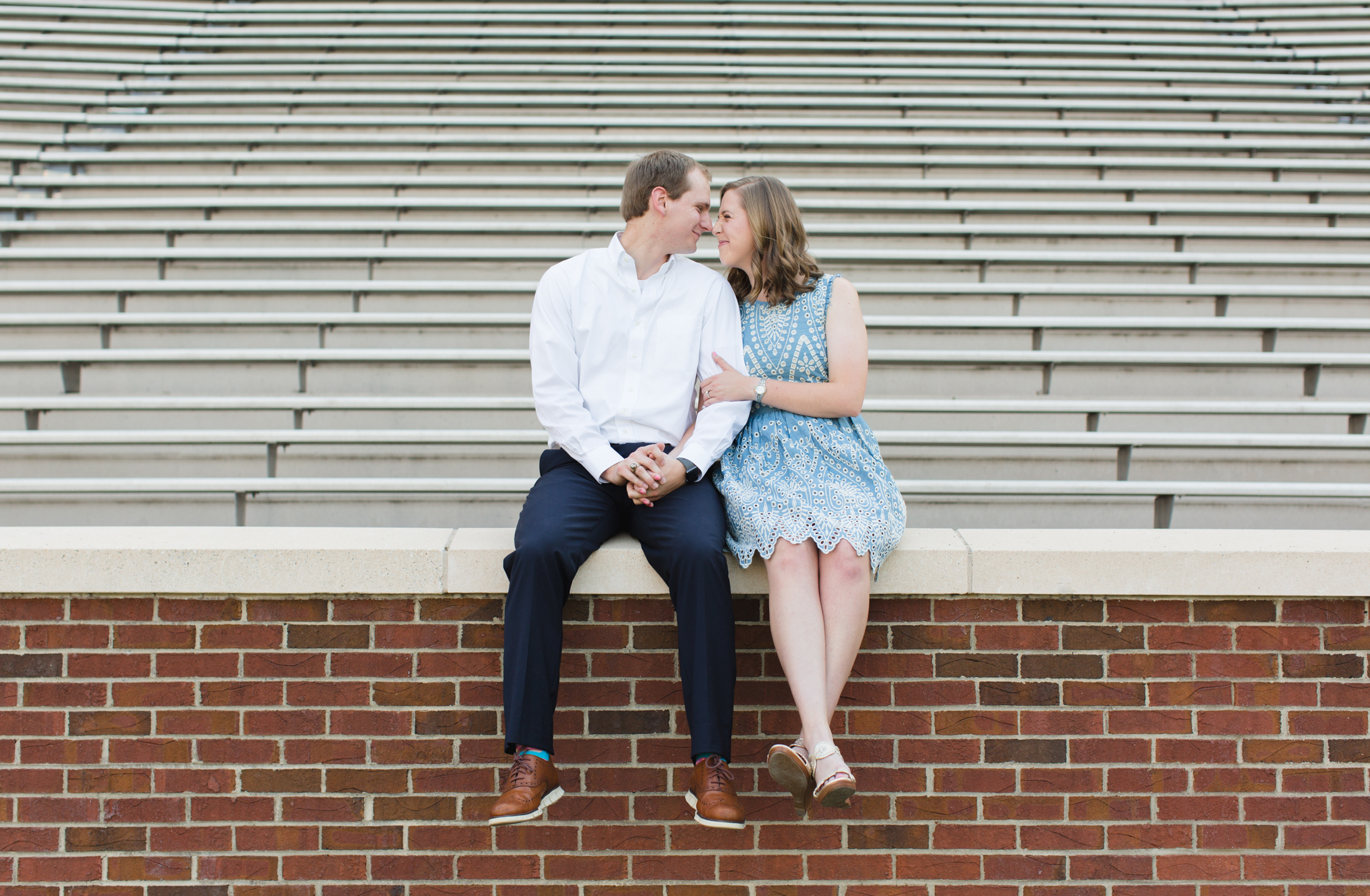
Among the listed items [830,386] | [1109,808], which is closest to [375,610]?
[830,386]

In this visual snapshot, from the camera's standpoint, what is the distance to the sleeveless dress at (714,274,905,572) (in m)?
1.92

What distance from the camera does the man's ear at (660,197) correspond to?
219cm

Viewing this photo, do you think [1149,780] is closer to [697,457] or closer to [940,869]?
[940,869]

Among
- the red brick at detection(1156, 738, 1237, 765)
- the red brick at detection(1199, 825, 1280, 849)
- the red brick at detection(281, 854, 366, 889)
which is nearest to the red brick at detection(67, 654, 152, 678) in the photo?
the red brick at detection(281, 854, 366, 889)

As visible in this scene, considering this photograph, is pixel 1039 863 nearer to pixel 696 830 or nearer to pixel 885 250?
pixel 696 830

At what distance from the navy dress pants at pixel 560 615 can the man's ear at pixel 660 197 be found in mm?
846

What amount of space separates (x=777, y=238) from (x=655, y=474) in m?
0.73

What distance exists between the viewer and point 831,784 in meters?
1.72

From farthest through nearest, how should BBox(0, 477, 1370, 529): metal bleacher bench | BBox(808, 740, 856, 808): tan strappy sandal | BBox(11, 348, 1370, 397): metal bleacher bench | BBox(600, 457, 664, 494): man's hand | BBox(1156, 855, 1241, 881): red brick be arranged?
BBox(11, 348, 1370, 397): metal bleacher bench, BBox(0, 477, 1370, 529): metal bleacher bench, BBox(1156, 855, 1241, 881): red brick, BBox(600, 457, 664, 494): man's hand, BBox(808, 740, 856, 808): tan strappy sandal

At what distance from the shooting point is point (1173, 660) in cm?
205

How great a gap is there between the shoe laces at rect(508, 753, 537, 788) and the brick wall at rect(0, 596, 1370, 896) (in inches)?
9.8

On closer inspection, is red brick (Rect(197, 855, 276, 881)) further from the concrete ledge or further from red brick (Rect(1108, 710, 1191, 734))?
red brick (Rect(1108, 710, 1191, 734))

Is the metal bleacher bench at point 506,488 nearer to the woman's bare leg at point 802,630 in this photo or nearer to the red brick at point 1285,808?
the red brick at point 1285,808

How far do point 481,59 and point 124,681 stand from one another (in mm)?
5641
